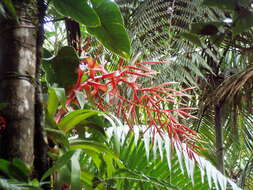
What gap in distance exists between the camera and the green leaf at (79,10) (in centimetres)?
87

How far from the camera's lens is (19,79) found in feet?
2.28

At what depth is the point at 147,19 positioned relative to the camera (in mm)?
2234

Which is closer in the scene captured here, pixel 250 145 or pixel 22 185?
pixel 22 185

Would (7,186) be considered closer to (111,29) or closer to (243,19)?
(243,19)

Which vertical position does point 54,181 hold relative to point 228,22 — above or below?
below

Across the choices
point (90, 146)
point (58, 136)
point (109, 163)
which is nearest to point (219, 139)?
point (109, 163)

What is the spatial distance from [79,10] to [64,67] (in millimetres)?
133

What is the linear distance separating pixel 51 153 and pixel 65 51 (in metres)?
0.27

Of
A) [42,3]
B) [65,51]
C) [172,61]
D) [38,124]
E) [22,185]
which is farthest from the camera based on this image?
[172,61]

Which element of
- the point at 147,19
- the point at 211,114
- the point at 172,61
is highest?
the point at 147,19

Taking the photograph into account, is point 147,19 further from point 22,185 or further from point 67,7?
point 22,185

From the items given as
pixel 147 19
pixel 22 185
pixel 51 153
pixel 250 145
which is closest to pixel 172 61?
pixel 147 19

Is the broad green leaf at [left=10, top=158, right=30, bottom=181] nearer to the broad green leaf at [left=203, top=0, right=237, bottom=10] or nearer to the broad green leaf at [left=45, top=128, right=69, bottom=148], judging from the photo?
the broad green leaf at [left=45, top=128, right=69, bottom=148]

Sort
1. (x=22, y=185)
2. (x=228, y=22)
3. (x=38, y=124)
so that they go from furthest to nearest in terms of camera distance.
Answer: (x=38, y=124)
(x=22, y=185)
(x=228, y=22)
